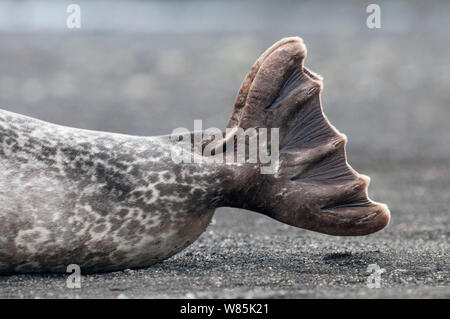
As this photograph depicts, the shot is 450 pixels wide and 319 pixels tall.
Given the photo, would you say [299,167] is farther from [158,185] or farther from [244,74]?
[244,74]

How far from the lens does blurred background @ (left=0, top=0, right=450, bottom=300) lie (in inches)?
376

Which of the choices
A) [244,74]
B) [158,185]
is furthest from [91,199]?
[244,74]

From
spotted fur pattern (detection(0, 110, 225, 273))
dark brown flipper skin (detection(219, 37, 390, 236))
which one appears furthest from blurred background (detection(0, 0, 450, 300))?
spotted fur pattern (detection(0, 110, 225, 273))

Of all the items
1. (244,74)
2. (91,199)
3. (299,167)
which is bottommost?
(91,199)

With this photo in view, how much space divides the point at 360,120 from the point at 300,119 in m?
8.30

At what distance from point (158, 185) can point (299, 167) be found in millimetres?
883

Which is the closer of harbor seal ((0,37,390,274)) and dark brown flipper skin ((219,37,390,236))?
harbor seal ((0,37,390,274))

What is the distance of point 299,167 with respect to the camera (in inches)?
207

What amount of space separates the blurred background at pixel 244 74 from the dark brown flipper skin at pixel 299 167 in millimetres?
802

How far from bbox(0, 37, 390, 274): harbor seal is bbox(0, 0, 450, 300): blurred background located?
87 centimetres

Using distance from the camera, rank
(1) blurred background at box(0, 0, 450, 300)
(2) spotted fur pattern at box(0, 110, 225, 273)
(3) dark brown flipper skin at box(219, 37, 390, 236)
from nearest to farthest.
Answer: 1. (2) spotted fur pattern at box(0, 110, 225, 273)
2. (3) dark brown flipper skin at box(219, 37, 390, 236)
3. (1) blurred background at box(0, 0, 450, 300)

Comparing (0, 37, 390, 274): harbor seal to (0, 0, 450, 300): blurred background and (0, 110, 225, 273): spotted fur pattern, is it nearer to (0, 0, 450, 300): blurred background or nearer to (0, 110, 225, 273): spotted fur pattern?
(0, 110, 225, 273): spotted fur pattern

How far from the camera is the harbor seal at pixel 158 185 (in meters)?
4.93

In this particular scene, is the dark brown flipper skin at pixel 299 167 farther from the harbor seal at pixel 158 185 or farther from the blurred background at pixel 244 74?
the blurred background at pixel 244 74
